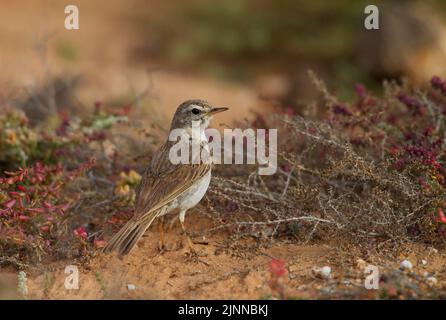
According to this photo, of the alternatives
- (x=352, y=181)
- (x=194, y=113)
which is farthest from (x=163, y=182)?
(x=352, y=181)

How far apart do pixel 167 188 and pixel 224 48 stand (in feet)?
28.0

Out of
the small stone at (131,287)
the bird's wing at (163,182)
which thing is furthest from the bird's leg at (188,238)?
the small stone at (131,287)

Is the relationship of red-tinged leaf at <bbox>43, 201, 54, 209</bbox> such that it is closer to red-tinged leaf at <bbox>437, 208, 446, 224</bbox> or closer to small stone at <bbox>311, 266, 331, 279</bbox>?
small stone at <bbox>311, 266, 331, 279</bbox>

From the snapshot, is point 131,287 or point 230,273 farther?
point 230,273

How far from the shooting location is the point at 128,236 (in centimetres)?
615

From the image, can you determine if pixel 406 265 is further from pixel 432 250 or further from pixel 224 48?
pixel 224 48

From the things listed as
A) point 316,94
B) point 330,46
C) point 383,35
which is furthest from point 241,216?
point 330,46

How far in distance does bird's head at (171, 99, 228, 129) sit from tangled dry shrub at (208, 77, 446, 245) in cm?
66

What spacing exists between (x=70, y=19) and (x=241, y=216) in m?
9.10

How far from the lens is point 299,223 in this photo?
258 inches

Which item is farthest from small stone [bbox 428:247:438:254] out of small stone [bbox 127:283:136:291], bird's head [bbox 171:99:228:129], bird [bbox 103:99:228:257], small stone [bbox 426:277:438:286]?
small stone [bbox 127:283:136:291]

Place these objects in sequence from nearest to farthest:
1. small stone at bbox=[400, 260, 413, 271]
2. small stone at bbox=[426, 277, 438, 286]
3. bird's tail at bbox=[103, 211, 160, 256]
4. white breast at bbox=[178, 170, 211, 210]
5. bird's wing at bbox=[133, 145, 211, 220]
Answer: small stone at bbox=[426, 277, 438, 286] < small stone at bbox=[400, 260, 413, 271] < bird's tail at bbox=[103, 211, 160, 256] < bird's wing at bbox=[133, 145, 211, 220] < white breast at bbox=[178, 170, 211, 210]

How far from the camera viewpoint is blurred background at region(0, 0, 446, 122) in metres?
12.4

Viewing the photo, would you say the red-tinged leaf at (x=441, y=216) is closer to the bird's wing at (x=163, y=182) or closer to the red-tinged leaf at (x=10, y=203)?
the bird's wing at (x=163, y=182)
